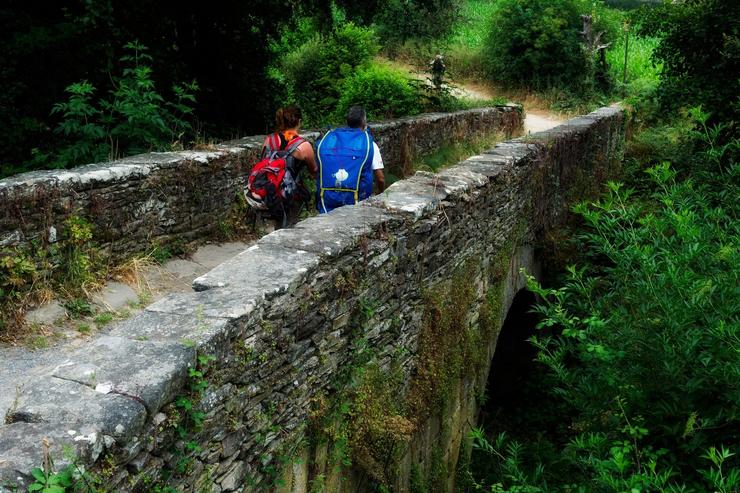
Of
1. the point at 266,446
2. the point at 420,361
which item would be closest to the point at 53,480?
the point at 266,446

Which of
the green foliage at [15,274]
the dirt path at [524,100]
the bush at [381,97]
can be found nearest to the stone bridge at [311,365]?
the green foliage at [15,274]

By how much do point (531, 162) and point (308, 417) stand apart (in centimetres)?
535

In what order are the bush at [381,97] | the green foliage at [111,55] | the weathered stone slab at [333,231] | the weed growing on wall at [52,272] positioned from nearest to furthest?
the weathered stone slab at [333,231], the weed growing on wall at [52,272], the green foliage at [111,55], the bush at [381,97]

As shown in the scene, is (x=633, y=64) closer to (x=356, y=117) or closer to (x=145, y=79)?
(x=145, y=79)

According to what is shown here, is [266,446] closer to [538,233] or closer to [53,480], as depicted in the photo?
[53,480]

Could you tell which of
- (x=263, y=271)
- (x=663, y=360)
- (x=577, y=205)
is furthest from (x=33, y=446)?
(x=577, y=205)

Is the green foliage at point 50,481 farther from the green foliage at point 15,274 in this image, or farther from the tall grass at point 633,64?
the tall grass at point 633,64

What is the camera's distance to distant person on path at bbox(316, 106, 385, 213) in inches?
236

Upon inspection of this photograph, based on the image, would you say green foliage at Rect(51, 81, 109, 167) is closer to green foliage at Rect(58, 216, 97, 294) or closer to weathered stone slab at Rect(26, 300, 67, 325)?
green foliage at Rect(58, 216, 97, 294)

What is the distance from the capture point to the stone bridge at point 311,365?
2607mm

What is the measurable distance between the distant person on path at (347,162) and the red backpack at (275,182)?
247 mm

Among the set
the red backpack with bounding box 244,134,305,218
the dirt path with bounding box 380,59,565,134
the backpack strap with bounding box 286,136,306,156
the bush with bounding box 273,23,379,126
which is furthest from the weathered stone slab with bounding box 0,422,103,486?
the dirt path with bounding box 380,59,565,134

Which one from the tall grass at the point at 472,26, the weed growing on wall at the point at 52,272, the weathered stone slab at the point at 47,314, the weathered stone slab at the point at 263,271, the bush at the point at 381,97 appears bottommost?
the weathered stone slab at the point at 47,314

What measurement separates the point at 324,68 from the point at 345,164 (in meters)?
14.0
